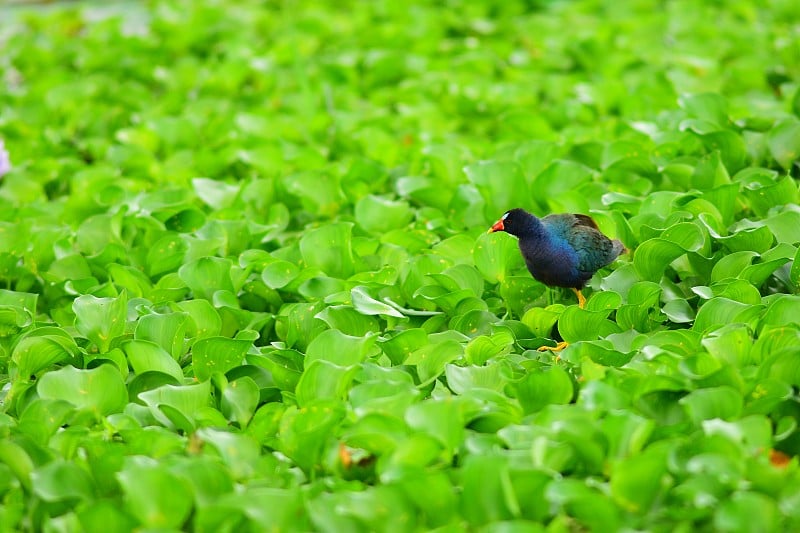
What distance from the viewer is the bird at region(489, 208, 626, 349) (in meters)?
2.89

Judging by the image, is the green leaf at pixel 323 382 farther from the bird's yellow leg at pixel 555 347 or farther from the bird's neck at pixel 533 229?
the bird's neck at pixel 533 229

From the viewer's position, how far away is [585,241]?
291 cm

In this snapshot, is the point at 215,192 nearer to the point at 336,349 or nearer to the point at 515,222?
the point at 515,222

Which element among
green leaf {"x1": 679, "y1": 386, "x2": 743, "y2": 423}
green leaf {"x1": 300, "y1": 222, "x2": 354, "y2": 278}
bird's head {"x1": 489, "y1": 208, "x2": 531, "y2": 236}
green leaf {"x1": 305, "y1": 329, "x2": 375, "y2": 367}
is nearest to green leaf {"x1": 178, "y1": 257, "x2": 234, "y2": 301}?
green leaf {"x1": 300, "y1": 222, "x2": 354, "y2": 278}

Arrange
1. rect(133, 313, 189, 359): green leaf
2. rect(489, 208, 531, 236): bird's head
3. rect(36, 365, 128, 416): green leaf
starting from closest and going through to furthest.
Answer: rect(36, 365, 128, 416): green leaf → rect(133, 313, 189, 359): green leaf → rect(489, 208, 531, 236): bird's head

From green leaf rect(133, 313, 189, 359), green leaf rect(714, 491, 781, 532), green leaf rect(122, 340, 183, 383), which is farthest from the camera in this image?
green leaf rect(133, 313, 189, 359)

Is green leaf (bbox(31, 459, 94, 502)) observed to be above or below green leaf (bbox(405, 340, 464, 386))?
above

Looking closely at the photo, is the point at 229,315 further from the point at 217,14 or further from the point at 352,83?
the point at 217,14

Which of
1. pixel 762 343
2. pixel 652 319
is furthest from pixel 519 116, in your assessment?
pixel 762 343

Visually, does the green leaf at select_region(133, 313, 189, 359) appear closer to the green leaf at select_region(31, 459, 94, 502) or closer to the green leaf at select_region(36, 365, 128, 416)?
the green leaf at select_region(36, 365, 128, 416)

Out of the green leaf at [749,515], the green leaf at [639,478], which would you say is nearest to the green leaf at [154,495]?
the green leaf at [639,478]

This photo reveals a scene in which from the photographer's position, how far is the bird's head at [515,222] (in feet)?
9.75

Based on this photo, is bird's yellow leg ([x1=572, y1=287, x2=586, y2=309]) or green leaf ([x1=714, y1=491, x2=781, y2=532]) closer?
green leaf ([x1=714, y1=491, x2=781, y2=532])

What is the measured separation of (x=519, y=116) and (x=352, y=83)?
1251mm
